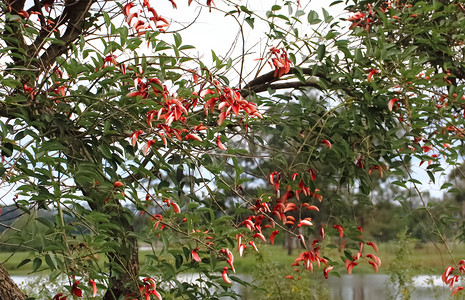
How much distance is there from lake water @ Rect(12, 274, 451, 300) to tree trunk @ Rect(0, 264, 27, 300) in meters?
2.18

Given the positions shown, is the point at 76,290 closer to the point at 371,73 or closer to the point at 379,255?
the point at 371,73

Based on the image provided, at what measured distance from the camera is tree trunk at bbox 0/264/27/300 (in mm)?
2117

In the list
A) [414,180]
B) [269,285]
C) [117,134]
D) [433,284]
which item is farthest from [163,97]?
[433,284]

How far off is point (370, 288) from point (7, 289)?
14.2 ft

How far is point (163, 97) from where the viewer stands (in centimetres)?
167

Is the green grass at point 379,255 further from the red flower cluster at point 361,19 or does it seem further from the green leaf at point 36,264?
the green leaf at point 36,264

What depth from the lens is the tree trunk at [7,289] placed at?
212 cm

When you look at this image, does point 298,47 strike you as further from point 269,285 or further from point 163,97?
point 269,285

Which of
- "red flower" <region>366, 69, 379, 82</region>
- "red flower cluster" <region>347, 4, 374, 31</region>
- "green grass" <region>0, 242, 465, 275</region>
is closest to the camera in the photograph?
"red flower" <region>366, 69, 379, 82</region>

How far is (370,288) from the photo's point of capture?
568 cm

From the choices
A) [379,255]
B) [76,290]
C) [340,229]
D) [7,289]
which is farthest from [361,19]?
[379,255]

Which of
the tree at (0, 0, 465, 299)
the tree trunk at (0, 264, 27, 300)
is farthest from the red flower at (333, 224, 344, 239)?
the tree trunk at (0, 264, 27, 300)

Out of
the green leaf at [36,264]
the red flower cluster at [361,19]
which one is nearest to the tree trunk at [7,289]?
the green leaf at [36,264]

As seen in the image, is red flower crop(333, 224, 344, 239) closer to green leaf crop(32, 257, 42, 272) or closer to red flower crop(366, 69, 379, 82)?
red flower crop(366, 69, 379, 82)
